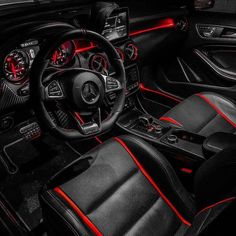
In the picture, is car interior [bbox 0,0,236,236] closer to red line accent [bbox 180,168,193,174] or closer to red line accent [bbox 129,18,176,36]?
red line accent [bbox 180,168,193,174]

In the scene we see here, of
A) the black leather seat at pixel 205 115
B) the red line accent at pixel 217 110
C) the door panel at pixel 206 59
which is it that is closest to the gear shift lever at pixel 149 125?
the black leather seat at pixel 205 115

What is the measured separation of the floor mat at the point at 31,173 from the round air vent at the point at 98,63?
63 centimetres

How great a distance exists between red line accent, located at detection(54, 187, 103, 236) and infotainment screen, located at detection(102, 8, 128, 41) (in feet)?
3.65

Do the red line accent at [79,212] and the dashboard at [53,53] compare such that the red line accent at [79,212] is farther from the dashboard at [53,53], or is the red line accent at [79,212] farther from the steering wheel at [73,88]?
the dashboard at [53,53]

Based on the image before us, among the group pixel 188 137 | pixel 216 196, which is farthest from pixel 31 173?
pixel 216 196

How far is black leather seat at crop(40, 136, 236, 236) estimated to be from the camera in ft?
4.02

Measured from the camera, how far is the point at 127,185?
1.43 m

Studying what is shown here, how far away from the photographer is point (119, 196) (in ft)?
4.51

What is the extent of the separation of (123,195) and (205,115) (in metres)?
1.00

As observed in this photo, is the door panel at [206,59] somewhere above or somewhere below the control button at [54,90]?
below

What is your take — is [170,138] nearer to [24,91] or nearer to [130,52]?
[130,52]

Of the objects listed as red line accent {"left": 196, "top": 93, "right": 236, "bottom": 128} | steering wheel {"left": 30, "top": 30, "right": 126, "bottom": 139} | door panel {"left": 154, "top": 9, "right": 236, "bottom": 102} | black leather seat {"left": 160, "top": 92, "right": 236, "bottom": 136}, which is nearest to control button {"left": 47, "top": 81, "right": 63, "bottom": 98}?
steering wheel {"left": 30, "top": 30, "right": 126, "bottom": 139}

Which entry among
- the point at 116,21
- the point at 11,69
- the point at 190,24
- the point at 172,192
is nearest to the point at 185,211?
the point at 172,192

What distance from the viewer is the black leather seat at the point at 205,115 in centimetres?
205
